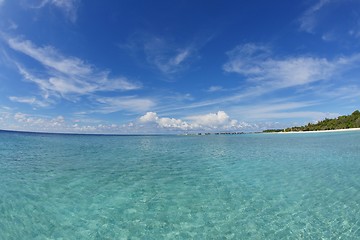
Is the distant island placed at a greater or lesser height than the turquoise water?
greater

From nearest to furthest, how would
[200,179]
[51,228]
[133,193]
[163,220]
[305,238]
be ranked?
[305,238] < [51,228] < [163,220] < [133,193] < [200,179]

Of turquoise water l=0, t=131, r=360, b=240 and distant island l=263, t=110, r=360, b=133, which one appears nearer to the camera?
turquoise water l=0, t=131, r=360, b=240

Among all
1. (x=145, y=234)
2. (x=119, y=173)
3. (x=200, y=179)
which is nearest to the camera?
(x=145, y=234)

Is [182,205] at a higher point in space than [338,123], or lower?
lower

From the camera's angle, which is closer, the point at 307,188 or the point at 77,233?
the point at 77,233

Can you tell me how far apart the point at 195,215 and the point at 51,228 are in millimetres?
4499

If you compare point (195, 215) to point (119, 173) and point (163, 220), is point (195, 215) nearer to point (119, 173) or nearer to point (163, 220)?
point (163, 220)

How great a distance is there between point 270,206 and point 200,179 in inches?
202

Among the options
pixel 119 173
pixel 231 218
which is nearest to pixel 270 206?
pixel 231 218

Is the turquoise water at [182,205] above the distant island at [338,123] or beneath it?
beneath

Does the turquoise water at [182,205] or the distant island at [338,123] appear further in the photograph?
the distant island at [338,123]

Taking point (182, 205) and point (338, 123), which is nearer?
point (182, 205)

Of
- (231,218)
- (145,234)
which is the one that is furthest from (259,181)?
(145,234)

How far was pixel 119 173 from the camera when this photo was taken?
48.4 feet
